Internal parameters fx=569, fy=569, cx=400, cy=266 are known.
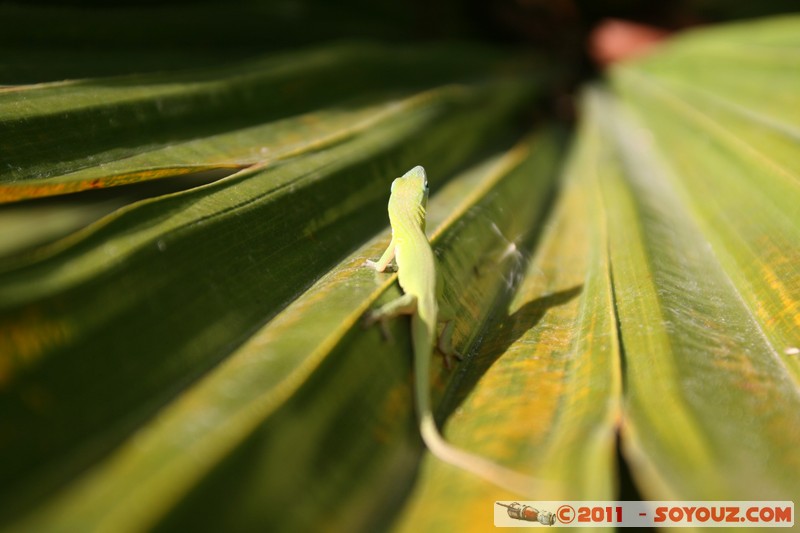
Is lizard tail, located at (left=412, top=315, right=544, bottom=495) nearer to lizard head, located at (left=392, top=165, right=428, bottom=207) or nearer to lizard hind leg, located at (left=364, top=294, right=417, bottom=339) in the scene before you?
lizard hind leg, located at (left=364, top=294, right=417, bottom=339)

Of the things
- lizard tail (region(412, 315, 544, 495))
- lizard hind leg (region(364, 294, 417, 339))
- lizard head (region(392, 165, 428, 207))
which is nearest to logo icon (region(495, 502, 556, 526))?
lizard tail (region(412, 315, 544, 495))

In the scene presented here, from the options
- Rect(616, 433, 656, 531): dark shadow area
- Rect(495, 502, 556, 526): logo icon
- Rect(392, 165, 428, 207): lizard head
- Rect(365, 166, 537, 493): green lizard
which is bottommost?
Rect(616, 433, 656, 531): dark shadow area

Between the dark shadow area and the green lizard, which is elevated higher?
the green lizard

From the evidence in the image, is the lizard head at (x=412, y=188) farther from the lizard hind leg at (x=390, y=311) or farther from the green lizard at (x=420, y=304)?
the lizard hind leg at (x=390, y=311)

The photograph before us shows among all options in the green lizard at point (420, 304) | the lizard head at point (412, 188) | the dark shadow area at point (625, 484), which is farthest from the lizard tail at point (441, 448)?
the lizard head at point (412, 188)

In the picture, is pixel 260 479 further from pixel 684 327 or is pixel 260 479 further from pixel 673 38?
pixel 673 38

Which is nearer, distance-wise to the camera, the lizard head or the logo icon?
the logo icon

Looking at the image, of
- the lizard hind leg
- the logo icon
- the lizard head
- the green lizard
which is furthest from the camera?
the lizard head
